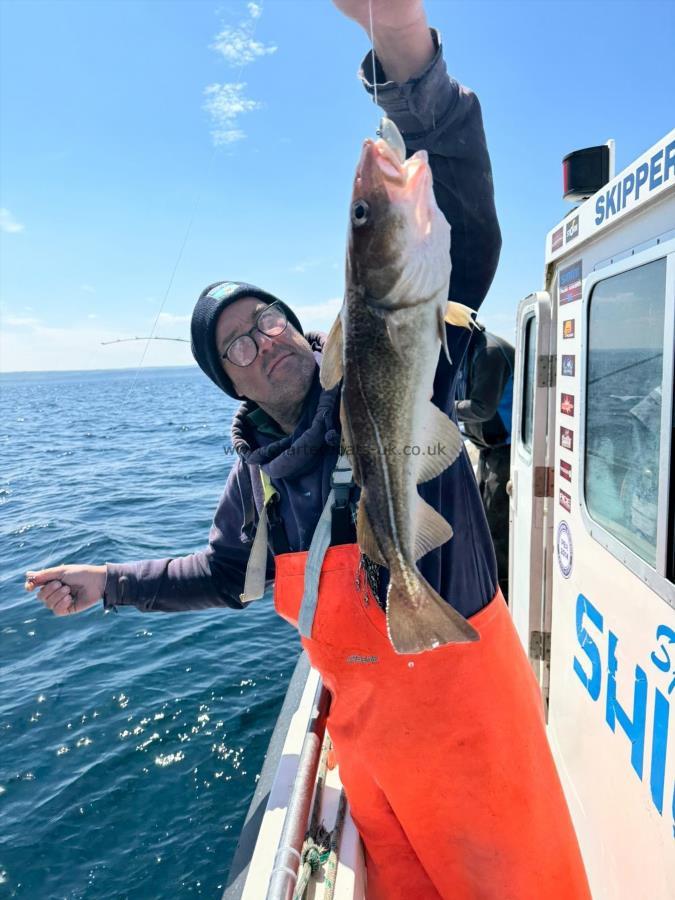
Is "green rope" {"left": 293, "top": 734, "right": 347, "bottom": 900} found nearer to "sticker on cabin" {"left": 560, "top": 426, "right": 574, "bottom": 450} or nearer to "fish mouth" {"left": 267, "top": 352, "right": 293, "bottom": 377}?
"fish mouth" {"left": 267, "top": 352, "right": 293, "bottom": 377}

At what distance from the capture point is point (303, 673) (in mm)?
4758

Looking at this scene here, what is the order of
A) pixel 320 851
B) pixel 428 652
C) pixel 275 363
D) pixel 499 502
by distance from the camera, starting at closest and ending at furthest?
pixel 428 652 < pixel 275 363 < pixel 320 851 < pixel 499 502

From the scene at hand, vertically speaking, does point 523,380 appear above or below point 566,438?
above

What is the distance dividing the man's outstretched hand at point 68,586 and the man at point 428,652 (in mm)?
1007

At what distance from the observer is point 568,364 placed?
11.8 ft

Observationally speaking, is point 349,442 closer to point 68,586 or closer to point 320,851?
point 68,586

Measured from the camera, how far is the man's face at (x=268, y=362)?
2.51 m

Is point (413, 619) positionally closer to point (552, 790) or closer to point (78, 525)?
point (552, 790)

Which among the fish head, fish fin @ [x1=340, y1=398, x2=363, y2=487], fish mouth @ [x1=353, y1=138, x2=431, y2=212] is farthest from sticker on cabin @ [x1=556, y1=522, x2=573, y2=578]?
fish mouth @ [x1=353, y1=138, x2=431, y2=212]

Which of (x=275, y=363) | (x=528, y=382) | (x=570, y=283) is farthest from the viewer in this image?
(x=528, y=382)

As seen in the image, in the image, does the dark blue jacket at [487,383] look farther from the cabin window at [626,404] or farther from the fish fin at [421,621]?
the fish fin at [421,621]

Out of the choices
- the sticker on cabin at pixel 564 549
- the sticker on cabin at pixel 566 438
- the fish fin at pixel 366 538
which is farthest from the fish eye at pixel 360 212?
the sticker on cabin at pixel 564 549

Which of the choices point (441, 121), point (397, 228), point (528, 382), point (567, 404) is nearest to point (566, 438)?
point (567, 404)

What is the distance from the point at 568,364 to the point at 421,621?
2426 mm
